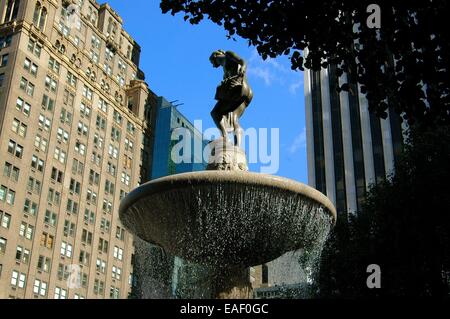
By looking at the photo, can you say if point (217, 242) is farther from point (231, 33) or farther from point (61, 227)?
point (61, 227)

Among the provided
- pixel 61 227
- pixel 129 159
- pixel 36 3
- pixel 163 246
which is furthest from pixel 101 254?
pixel 163 246

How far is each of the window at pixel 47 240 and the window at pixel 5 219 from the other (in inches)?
181

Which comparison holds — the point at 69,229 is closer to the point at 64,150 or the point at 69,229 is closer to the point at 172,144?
the point at 64,150

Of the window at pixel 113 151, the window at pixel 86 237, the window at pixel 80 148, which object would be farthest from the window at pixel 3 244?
the window at pixel 113 151

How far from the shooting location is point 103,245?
210 ft

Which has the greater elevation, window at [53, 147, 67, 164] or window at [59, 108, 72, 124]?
window at [59, 108, 72, 124]

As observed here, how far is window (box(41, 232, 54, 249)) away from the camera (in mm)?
55112

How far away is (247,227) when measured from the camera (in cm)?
1102

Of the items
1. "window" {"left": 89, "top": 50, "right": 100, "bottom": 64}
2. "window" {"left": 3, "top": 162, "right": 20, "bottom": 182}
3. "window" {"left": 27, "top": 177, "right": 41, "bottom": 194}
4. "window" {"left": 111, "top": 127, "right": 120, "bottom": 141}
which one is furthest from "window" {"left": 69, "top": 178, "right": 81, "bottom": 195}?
"window" {"left": 89, "top": 50, "right": 100, "bottom": 64}

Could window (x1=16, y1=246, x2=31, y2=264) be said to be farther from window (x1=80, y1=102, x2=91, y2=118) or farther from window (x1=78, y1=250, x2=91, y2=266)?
window (x1=80, y1=102, x2=91, y2=118)

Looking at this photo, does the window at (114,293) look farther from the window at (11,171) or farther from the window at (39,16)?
the window at (39,16)

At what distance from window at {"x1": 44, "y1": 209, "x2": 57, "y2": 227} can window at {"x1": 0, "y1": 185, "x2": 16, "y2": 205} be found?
449cm

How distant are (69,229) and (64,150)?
823 cm
